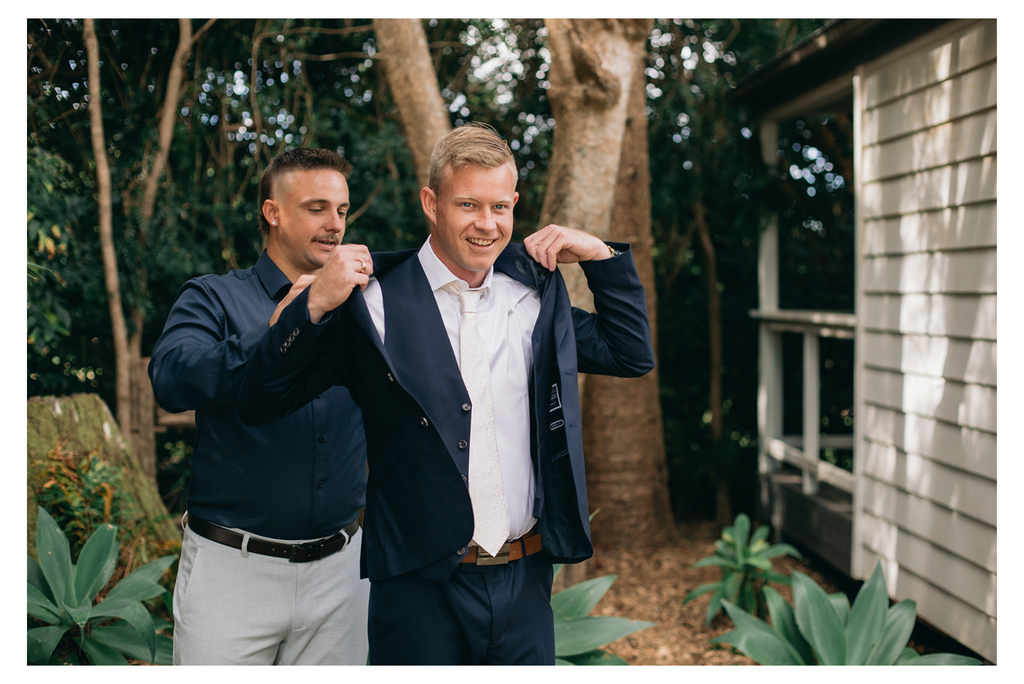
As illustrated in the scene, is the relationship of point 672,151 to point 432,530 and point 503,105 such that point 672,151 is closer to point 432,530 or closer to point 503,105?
point 503,105

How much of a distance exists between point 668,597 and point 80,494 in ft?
11.7

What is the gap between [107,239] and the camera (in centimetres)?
463

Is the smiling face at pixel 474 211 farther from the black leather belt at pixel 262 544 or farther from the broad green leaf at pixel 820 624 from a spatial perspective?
the broad green leaf at pixel 820 624


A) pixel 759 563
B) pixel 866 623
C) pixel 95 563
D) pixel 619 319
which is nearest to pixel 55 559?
pixel 95 563

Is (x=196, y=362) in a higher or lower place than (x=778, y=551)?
higher

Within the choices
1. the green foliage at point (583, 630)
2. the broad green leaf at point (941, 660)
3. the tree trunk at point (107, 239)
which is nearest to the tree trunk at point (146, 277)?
the tree trunk at point (107, 239)

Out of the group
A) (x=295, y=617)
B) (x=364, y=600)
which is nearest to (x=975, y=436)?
(x=364, y=600)

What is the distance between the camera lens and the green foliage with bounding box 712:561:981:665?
2.90 metres

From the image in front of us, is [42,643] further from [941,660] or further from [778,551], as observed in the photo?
[778,551]

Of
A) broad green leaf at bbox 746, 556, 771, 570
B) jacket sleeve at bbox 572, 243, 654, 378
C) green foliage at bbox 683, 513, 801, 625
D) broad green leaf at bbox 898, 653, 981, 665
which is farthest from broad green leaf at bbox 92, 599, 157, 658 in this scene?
broad green leaf at bbox 746, 556, 771, 570

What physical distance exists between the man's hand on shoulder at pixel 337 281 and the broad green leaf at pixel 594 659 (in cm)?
185

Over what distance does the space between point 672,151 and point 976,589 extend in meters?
4.03

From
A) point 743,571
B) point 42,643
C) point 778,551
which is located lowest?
point 743,571

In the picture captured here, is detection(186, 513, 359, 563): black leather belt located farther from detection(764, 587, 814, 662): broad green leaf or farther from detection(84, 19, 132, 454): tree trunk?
detection(84, 19, 132, 454): tree trunk
